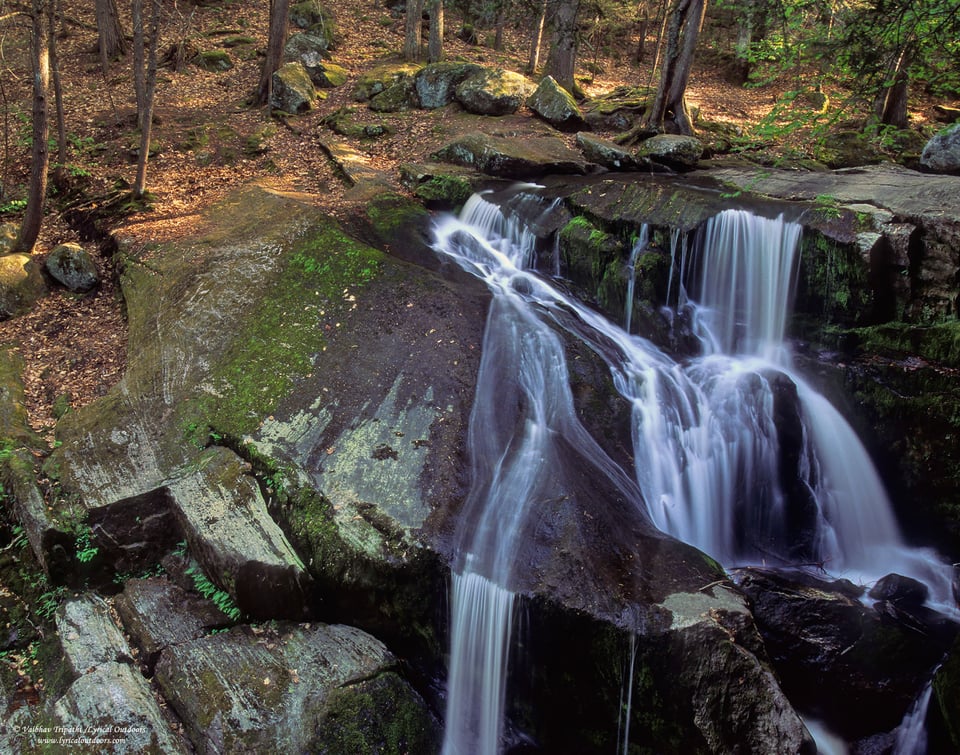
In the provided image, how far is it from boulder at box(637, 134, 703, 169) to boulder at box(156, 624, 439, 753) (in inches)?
357

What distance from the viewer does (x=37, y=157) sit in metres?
8.61

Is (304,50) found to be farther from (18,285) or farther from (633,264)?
(633,264)

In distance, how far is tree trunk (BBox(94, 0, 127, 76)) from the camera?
49.4 feet

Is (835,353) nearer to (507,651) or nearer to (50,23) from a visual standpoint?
(507,651)

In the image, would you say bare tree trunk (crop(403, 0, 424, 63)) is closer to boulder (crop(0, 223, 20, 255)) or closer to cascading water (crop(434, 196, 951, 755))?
boulder (crop(0, 223, 20, 255))

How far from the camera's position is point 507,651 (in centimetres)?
513

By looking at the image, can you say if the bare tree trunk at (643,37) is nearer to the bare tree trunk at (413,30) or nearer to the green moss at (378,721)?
the bare tree trunk at (413,30)

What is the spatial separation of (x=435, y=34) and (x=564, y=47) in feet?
11.2

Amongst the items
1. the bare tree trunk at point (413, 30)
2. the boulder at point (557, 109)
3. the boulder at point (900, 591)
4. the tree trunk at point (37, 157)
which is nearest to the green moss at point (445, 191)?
the boulder at point (557, 109)

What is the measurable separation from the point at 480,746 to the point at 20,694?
146 inches

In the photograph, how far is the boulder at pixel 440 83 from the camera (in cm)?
1415

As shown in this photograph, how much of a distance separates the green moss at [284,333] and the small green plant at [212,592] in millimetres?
1309

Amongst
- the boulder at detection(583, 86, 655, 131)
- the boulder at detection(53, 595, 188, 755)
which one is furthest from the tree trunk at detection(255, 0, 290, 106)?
the boulder at detection(53, 595, 188, 755)

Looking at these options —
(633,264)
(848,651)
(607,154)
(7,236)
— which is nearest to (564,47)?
(607,154)
